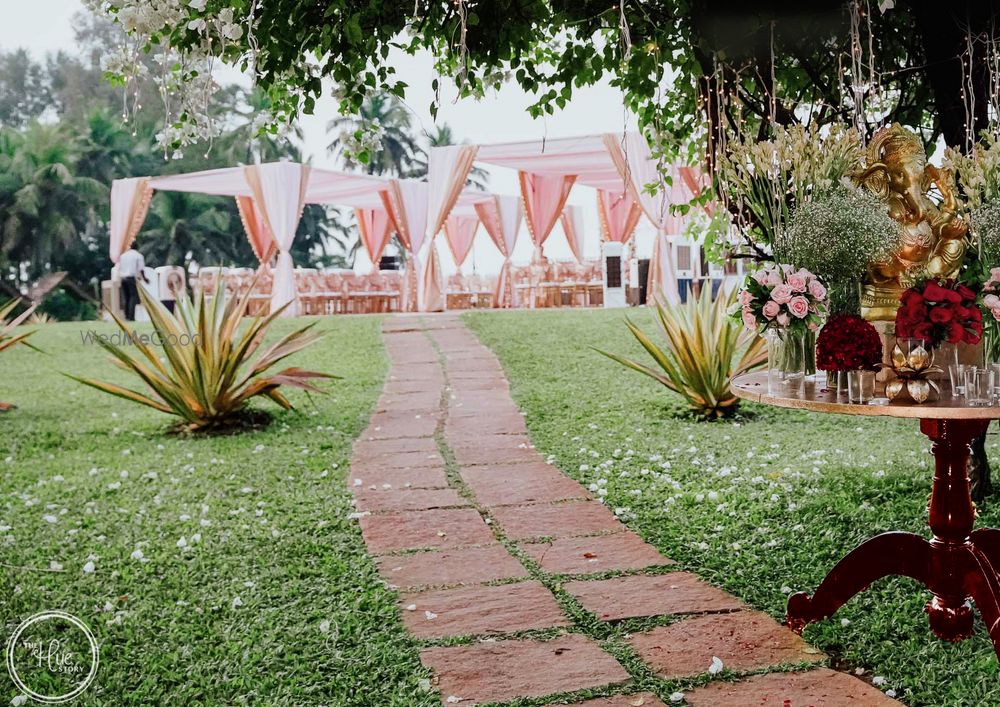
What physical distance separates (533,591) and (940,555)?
1153mm

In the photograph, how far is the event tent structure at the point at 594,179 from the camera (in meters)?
10.5

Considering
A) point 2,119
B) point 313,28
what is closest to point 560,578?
point 313,28

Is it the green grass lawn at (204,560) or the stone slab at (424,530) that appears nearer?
the green grass lawn at (204,560)

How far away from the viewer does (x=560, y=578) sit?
2936 mm

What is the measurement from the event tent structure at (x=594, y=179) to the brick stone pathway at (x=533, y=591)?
478cm

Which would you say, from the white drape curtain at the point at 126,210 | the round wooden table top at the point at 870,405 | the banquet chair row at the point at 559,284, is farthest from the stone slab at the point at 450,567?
the white drape curtain at the point at 126,210

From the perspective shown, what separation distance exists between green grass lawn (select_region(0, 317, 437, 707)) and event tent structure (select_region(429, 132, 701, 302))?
16.2 feet

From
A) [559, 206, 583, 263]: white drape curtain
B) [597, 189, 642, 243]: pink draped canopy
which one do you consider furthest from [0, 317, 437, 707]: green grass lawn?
[559, 206, 583, 263]: white drape curtain

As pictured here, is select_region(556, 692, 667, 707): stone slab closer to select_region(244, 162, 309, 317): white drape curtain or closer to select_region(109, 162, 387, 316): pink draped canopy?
select_region(109, 162, 387, 316): pink draped canopy

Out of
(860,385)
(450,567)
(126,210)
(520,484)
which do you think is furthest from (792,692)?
(126,210)

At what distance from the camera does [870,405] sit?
2.12 m

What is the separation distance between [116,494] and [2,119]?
76.4ft

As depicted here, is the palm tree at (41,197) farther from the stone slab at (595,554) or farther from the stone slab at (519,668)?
the stone slab at (519,668)

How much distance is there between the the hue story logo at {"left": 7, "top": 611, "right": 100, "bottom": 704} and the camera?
229cm
